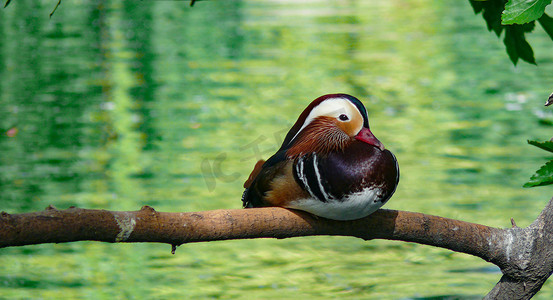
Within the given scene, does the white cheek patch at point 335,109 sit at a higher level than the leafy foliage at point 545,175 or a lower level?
lower

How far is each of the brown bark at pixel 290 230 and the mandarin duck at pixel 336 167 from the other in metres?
0.12

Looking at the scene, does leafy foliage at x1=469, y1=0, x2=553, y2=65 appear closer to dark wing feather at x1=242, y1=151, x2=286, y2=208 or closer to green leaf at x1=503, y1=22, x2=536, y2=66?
green leaf at x1=503, y1=22, x2=536, y2=66

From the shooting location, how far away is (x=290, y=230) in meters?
3.02

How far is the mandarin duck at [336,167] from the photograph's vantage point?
2881 millimetres

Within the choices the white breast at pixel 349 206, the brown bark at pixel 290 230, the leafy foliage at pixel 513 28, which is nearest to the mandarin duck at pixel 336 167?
the white breast at pixel 349 206

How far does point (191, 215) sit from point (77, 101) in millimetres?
10568

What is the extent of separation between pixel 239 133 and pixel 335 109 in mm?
7823

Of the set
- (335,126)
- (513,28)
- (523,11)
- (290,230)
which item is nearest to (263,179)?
(290,230)

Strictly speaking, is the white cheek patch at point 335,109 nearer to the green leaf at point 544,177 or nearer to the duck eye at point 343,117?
the duck eye at point 343,117

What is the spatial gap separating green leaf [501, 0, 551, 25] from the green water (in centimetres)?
214

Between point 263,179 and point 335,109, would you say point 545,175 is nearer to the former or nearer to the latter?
point 335,109

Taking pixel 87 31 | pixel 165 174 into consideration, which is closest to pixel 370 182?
pixel 165 174

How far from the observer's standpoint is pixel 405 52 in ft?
58.0

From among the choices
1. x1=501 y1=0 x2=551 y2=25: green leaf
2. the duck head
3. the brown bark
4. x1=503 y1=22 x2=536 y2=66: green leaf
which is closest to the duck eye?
the duck head
